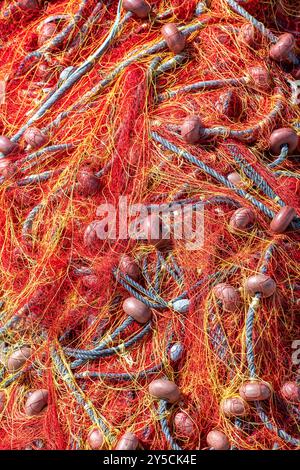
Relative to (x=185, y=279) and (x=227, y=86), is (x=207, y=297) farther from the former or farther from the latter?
(x=227, y=86)

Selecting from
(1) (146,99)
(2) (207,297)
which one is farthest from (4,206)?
(2) (207,297)

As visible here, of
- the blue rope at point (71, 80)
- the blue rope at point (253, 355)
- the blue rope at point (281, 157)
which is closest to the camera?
the blue rope at point (253, 355)

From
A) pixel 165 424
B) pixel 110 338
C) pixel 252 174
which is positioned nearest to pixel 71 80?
pixel 252 174

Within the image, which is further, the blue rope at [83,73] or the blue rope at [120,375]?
the blue rope at [83,73]

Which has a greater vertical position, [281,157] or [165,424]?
[281,157]

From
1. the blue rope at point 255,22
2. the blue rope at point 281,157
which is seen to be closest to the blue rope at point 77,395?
the blue rope at point 281,157

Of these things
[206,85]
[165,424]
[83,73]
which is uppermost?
[83,73]

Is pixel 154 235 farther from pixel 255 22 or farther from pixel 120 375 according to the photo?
pixel 255 22

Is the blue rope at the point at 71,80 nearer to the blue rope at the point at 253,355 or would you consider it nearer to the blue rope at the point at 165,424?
the blue rope at the point at 253,355

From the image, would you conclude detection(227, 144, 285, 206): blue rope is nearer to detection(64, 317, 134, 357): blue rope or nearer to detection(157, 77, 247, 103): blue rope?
detection(157, 77, 247, 103): blue rope
